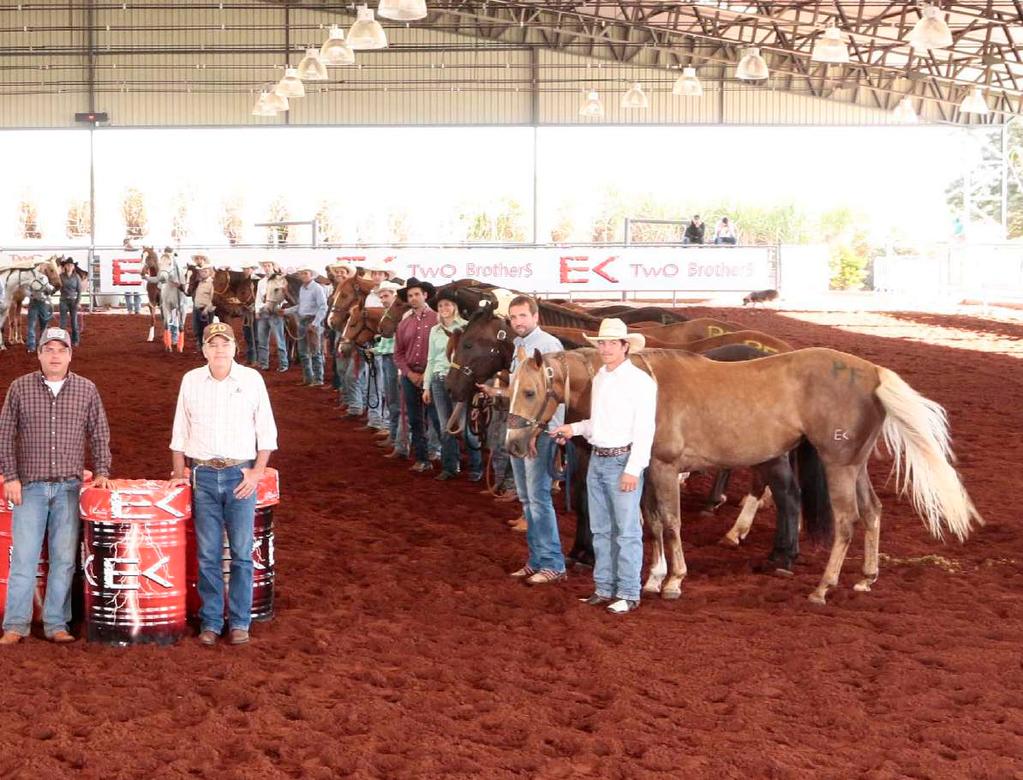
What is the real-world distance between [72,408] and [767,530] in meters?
5.21

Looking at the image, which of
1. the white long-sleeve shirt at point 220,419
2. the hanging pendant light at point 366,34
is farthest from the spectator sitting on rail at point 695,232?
the white long-sleeve shirt at point 220,419

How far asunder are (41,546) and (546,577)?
2982mm

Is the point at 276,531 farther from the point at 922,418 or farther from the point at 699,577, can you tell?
the point at 922,418

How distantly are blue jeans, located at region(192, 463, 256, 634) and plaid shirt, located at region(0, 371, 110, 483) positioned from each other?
1.79 feet

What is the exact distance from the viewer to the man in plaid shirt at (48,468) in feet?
22.1

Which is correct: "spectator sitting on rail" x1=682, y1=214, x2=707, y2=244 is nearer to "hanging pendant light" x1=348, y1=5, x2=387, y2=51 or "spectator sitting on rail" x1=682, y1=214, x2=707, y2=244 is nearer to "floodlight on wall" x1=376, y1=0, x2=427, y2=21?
"hanging pendant light" x1=348, y1=5, x2=387, y2=51

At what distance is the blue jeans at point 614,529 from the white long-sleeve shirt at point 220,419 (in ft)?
6.24

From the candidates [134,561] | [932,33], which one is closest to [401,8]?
[932,33]

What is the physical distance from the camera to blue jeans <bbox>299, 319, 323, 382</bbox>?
19.0 metres

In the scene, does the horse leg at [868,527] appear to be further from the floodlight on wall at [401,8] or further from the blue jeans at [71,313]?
the blue jeans at [71,313]

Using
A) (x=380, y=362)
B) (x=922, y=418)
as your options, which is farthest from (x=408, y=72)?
(x=922, y=418)

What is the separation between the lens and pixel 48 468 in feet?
22.0

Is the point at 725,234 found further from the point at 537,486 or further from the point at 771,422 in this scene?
the point at 537,486

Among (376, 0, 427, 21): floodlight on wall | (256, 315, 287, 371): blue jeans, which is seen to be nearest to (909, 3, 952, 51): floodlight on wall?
(376, 0, 427, 21): floodlight on wall
